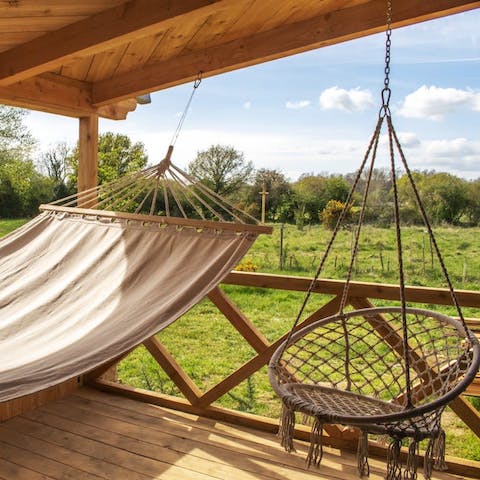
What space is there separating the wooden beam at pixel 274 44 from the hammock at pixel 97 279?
1.66 ft

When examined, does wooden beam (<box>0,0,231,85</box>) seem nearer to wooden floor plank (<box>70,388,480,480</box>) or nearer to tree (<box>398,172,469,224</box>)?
wooden floor plank (<box>70,388,480,480</box>)

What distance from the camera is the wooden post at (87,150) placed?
2.99 m

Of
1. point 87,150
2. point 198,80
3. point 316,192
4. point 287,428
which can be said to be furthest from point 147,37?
point 316,192

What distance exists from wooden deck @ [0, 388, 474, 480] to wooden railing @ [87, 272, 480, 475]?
6cm

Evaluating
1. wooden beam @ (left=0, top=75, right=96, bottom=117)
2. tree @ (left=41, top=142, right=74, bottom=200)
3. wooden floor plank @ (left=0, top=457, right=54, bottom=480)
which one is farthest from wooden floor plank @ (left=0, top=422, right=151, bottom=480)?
tree @ (left=41, top=142, right=74, bottom=200)

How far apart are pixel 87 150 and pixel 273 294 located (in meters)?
3.57

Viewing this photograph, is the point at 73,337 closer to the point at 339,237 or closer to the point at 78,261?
the point at 78,261

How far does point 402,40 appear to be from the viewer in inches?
395

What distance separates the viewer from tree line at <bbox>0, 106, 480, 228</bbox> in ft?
15.2

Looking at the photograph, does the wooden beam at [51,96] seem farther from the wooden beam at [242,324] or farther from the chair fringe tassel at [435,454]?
the chair fringe tassel at [435,454]

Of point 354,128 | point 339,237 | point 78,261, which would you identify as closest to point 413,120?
point 354,128

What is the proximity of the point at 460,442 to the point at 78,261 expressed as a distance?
9.35 feet

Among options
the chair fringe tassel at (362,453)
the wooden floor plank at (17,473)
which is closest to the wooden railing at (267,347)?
the wooden floor plank at (17,473)

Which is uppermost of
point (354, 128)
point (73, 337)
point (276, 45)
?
point (354, 128)
